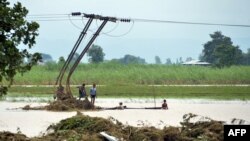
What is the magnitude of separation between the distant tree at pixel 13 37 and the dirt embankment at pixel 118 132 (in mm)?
2162

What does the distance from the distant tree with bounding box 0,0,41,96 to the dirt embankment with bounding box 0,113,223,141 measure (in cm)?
216

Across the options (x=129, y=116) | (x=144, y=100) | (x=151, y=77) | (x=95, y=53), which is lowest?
(x=129, y=116)

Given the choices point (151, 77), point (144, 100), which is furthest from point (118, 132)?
point (151, 77)

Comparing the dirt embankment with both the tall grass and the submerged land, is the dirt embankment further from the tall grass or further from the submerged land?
the tall grass

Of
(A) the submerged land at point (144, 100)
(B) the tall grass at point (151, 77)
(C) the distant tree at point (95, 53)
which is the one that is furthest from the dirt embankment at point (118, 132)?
(C) the distant tree at point (95, 53)

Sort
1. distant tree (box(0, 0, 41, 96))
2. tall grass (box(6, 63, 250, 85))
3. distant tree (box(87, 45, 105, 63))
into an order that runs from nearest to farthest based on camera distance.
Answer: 1. distant tree (box(0, 0, 41, 96))
2. tall grass (box(6, 63, 250, 85))
3. distant tree (box(87, 45, 105, 63))

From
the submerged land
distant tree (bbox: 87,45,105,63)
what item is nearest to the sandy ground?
the submerged land

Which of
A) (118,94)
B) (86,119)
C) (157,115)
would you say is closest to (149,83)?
(118,94)

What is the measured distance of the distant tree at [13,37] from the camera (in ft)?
40.4

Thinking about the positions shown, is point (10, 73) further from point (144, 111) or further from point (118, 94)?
point (118, 94)

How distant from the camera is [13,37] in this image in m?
12.5

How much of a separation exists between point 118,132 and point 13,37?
4157 mm

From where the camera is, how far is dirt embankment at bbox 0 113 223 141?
46.8ft

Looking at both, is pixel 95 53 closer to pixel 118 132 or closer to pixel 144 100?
pixel 144 100
